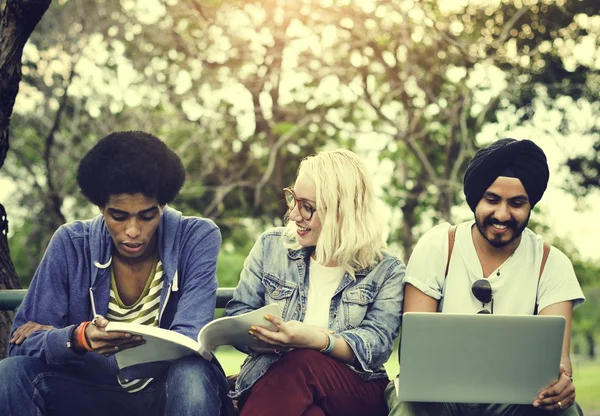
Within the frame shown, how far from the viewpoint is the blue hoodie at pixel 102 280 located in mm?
3506

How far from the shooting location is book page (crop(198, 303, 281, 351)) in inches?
120

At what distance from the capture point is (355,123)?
11852 mm

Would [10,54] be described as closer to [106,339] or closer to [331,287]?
[106,339]

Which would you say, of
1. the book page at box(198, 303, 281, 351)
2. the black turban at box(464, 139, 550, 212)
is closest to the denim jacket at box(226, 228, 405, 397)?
the book page at box(198, 303, 281, 351)

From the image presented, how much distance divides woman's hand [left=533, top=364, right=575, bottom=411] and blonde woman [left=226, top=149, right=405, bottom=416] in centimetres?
63

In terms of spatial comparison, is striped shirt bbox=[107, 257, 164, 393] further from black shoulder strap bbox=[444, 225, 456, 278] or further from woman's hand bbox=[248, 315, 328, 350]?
black shoulder strap bbox=[444, 225, 456, 278]

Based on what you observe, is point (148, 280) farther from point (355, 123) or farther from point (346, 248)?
point (355, 123)

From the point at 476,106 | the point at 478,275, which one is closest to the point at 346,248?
the point at 478,275

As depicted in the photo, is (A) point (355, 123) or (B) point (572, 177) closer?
(B) point (572, 177)

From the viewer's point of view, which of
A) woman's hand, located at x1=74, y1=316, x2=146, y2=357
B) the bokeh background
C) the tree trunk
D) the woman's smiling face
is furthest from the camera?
the bokeh background

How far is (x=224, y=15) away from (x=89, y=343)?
7.90m

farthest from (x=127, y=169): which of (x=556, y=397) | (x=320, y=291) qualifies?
(x=556, y=397)

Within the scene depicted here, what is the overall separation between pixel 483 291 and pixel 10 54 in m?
2.41

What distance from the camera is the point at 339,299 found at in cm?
359
